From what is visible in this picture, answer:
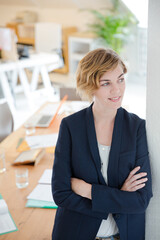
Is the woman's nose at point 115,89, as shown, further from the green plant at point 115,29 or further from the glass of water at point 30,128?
the green plant at point 115,29

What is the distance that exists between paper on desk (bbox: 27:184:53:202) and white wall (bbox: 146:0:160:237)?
21.3 inches

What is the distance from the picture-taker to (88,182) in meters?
1.43

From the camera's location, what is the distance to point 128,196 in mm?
1344

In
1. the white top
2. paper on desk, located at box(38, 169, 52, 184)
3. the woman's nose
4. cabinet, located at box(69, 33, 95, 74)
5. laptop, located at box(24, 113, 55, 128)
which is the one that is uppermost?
the woman's nose

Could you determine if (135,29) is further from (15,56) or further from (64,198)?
(64,198)

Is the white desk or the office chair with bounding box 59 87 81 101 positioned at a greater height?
the office chair with bounding box 59 87 81 101

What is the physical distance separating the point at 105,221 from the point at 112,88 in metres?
0.56

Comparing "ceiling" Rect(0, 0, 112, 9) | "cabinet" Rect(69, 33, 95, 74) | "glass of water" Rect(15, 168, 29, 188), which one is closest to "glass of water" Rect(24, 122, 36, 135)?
"glass of water" Rect(15, 168, 29, 188)

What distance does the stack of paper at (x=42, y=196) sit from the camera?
1.66 m

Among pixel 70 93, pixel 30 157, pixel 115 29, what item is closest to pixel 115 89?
pixel 30 157

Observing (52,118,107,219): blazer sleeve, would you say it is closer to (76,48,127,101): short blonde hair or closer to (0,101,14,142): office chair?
(76,48,127,101): short blonde hair

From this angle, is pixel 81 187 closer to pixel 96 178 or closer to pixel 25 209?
pixel 96 178

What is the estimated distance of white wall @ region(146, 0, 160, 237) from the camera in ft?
3.85

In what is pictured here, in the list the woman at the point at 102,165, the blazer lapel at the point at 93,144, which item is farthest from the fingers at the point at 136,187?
the blazer lapel at the point at 93,144
